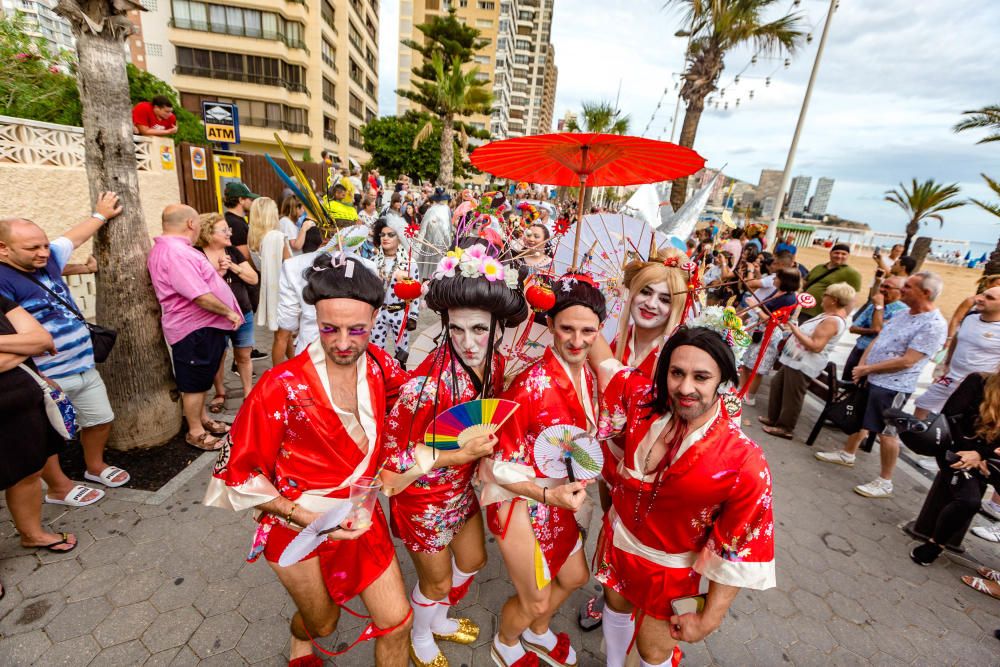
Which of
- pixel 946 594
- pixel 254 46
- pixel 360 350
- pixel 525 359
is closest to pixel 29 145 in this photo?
pixel 360 350

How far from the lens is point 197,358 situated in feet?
12.2

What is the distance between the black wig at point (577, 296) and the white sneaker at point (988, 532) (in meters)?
4.53

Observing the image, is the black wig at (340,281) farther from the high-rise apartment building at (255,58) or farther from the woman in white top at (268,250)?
the high-rise apartment building at (255,58)

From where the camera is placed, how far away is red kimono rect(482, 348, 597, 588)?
1955 millimetres

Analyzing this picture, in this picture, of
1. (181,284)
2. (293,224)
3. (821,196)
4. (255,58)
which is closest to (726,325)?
(181,284)

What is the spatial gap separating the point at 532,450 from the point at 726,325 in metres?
1.03

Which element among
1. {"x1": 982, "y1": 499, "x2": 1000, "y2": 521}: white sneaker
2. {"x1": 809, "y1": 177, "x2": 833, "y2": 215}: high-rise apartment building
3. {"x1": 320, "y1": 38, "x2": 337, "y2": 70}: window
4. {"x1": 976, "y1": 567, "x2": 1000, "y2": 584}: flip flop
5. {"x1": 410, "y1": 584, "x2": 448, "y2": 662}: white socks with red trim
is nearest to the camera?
{"x1": 410, "y1": 584, "x2": 448, "y2": 662}: white socks with red trim

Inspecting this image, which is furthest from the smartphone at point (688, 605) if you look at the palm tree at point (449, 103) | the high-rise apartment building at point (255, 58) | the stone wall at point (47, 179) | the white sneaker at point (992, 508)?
the high-rise apartment building at point (255, 58)

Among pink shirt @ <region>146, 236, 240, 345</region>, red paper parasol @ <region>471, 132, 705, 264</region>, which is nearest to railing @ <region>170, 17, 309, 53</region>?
pink shirt @ <region>146, 236, 240, 345</region>

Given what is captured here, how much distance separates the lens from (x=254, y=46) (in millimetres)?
28969

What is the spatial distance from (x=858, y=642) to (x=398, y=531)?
2.98 metres

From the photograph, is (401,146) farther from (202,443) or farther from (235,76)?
(202,443)

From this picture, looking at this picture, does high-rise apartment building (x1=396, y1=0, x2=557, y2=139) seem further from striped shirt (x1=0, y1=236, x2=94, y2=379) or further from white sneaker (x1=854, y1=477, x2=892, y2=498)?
striped shirt (x1=0, y1=236, x2=94, y2=379)

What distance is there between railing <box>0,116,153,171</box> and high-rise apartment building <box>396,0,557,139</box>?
3780cm
